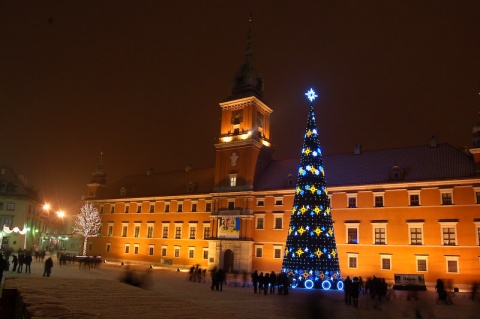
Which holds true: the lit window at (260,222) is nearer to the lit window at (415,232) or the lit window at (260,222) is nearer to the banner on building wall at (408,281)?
the lit window at (415,232)

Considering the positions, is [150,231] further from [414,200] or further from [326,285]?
[414,200]

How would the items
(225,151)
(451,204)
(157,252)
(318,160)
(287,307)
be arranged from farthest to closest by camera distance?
(157,252), (225,151), (451,204), (318,160), (287,307)

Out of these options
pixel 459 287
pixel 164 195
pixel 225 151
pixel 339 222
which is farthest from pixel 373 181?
pixel 164 195

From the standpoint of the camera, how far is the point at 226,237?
48469mm

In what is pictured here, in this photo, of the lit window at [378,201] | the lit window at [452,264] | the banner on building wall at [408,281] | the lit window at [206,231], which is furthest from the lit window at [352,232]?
the lit window at [206,231]

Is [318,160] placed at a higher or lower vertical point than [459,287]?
higher

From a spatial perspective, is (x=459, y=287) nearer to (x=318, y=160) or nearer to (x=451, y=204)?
(x=451, y=204)

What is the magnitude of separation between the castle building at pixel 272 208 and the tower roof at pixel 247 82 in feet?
0.60

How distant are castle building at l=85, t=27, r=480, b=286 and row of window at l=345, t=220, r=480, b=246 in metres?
0.09

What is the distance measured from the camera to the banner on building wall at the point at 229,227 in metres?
48.2

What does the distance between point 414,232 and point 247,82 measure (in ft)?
90.6

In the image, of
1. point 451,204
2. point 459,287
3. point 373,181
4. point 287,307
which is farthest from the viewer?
point 373,181

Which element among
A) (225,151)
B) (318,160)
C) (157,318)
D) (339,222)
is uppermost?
(225,151)

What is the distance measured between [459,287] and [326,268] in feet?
46.3
